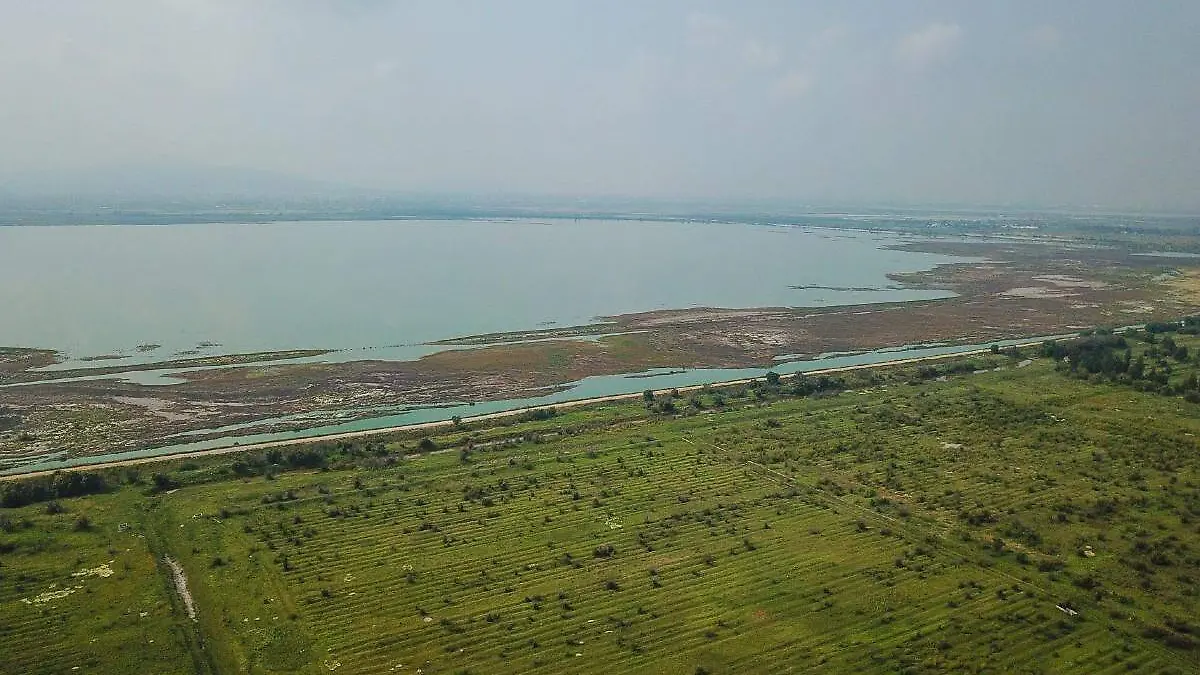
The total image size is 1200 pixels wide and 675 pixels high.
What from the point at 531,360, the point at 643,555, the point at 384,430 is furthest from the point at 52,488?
the point at 531,360

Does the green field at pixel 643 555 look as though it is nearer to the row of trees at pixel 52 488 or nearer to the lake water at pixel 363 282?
the row of trees at pixel 52 488

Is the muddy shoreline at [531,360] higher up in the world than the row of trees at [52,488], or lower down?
lower down

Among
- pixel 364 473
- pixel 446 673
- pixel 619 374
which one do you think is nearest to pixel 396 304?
pixel 619 374

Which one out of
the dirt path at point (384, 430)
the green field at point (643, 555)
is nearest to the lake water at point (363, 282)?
the dirt path at point (384, 430)

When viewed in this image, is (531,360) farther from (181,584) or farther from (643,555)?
(181,584)

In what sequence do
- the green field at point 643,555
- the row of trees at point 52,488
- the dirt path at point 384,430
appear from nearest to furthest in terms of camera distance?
the green field at point 643,555 < the row of trees at point 52,488 < the dirt path at point 384,430

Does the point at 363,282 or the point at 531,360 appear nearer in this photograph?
the point at 531,360
